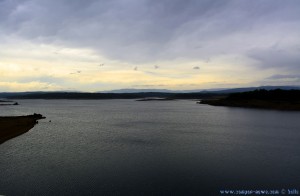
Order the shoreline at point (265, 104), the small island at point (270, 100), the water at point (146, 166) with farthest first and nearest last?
the small island at point (270, 100) → the shoreline at point (265, 104) → the water at point (146, 166)

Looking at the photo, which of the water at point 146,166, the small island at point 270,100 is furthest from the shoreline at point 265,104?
the water at point 146,166

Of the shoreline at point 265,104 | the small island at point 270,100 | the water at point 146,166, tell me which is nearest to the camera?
the water at point 146,166

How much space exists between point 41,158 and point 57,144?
761cm

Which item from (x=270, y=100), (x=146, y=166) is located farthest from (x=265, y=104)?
(x=146, y=166)

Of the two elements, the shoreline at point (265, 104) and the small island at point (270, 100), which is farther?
the small island at point (270, 100)

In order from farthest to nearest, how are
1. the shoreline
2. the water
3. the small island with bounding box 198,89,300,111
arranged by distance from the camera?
the small island with bounding box 198,89,300,111 → the shoreline → the water

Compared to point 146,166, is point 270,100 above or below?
above

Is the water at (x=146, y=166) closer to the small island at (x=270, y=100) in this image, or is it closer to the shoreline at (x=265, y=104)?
the shoreline at (x=265, y=104)

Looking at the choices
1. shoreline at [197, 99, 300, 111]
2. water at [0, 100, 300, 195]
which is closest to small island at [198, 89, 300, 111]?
shoreline at [197, 99, 300, 111]

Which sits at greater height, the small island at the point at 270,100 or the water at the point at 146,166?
the small island at the point at 270,100

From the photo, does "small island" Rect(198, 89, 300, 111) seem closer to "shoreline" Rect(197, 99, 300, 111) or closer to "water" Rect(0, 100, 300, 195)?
"shoreline" Rect(197, 99, 300, 111)

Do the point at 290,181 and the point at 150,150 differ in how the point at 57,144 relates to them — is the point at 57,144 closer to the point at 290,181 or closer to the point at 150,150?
the point at 150,150

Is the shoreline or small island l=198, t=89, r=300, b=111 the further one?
small island l=198, t=89, r=300, b=111

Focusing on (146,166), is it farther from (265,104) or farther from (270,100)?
(270,100)
